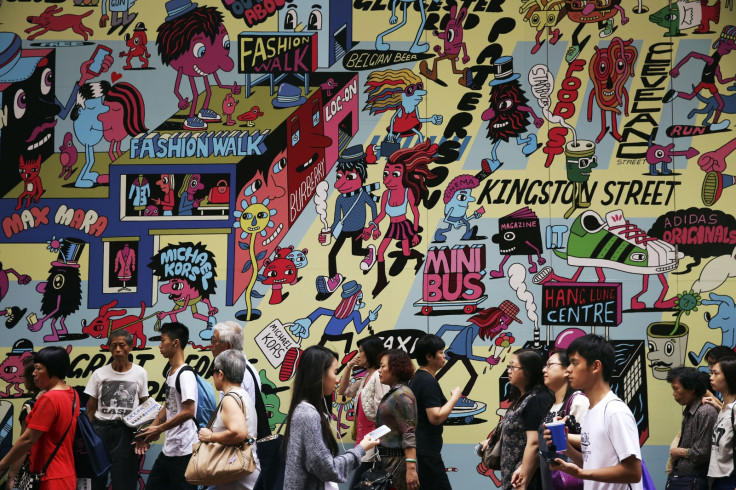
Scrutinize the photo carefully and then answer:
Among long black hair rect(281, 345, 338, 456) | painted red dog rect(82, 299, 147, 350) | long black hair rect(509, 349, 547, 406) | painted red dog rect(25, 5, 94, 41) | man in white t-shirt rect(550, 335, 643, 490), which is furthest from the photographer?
painted red dog rect(25, 5, 94, 41)

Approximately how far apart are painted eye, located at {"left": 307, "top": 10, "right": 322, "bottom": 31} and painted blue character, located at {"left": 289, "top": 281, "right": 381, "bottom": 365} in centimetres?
291

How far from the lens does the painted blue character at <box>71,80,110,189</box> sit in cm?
966

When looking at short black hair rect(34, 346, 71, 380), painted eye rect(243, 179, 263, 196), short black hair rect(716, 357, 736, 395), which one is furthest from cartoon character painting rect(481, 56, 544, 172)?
short black hair rect(34, 346, 71, 380)

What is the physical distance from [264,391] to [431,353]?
3.01 meters

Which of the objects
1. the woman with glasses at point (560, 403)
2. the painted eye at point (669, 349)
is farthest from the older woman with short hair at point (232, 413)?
the painted eye at point (669, 349)

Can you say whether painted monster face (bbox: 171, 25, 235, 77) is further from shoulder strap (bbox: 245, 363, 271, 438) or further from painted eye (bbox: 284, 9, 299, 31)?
shoulder strap (bbox: 245, 363, 271, 438)

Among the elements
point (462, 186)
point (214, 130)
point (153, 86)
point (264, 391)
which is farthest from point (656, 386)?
point (153, 86)

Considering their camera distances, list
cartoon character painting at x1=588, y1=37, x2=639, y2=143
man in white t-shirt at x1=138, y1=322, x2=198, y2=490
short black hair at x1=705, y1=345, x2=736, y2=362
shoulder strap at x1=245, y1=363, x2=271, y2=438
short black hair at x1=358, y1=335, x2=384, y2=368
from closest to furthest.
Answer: shoulder strap at x1=245, y1=363, x2=271, y2=438, man in white t-shirt at x1=138, y1=322, x2=198, y2=490, short black hair at x1=358, y1=335, x2=384, y2=368, short black hair at x1=705, y1=345, x2=736, y2=362, cartoon character painting at x1=588, y1=37, x2=639, y2=143

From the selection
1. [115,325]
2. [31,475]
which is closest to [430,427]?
[31,475]

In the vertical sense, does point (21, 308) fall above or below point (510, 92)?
below

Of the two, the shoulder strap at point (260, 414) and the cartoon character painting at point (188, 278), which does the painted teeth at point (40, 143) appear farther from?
the shoulder strap at point (260, 414)

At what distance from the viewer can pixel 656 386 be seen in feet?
30.1

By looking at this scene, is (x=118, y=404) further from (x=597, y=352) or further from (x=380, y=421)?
(x=597, y=352)

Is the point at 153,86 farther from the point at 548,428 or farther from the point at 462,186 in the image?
the point at 548,428
